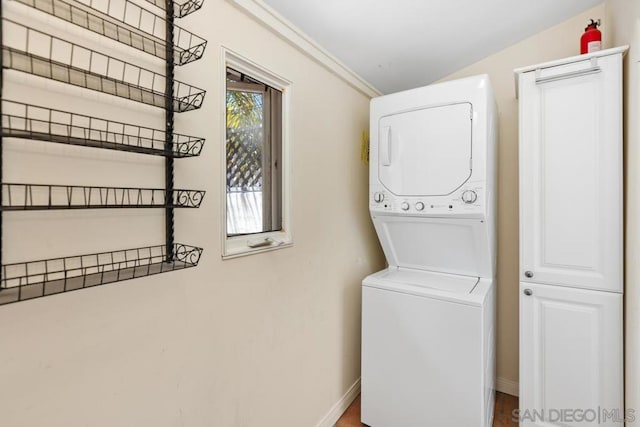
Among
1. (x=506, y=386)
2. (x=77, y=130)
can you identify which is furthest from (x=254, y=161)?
(x=506, y=386)

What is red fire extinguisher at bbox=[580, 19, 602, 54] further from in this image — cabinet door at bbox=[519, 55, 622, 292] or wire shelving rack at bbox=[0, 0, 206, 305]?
wire shelving rack at bbox=[0, 0, 206, 305]

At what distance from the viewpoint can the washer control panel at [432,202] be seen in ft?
5.55

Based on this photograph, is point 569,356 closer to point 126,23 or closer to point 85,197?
point 85,197

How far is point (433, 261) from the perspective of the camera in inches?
81.7

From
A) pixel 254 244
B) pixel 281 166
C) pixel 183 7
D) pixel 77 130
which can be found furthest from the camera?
pixel 281 166

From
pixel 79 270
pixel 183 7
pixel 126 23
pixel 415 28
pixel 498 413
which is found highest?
pixel 415 28

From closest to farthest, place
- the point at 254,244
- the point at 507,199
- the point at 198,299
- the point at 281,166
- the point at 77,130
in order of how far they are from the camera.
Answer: the point at 77,130
the point at 198,299
the point at 254,244
the point at 281,166
the point at 507,199

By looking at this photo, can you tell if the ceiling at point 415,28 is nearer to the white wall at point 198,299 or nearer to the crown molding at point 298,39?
the crown molding at point 298,39

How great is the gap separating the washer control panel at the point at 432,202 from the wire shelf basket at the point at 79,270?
1.29m

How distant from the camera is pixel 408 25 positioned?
5.82 ft

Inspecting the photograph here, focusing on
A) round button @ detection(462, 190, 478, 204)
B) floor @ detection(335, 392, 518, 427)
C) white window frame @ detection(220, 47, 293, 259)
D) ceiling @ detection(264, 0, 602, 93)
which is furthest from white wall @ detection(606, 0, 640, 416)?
white window frame @ detection(220, 47, 293, 259)

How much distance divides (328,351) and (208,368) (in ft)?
3.06

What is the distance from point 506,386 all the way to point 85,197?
2884mm

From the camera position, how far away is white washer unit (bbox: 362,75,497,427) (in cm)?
168
